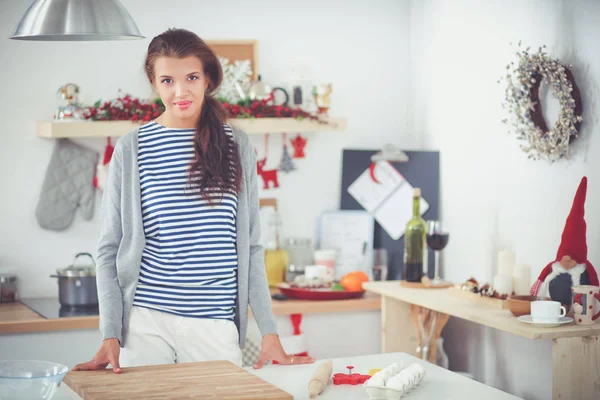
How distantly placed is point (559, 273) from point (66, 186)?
213cm

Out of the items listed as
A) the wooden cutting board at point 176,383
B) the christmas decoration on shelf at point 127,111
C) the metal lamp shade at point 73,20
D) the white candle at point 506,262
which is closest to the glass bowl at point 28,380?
the wooden cutting board at point 176,383

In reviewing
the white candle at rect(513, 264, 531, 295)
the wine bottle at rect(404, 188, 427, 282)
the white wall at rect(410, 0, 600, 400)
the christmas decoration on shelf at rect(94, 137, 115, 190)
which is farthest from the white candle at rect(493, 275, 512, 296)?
the christmas decoration on shelf at rect(94, 137, 115, 190)

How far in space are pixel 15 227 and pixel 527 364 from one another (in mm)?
2192

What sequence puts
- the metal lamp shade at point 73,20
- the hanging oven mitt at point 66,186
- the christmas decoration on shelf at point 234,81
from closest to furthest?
the metal lamp shade at point 73,20 < the hanging oven mitt at point 66,186 < the christmas decoration on shelf at point 234,81

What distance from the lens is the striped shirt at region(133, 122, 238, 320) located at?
2094 millimetres

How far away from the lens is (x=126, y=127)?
356cm

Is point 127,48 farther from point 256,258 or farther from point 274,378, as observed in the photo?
point 274,378

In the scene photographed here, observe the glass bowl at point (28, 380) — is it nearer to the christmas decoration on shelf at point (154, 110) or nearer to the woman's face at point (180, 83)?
the woman's face at point (180, 83)

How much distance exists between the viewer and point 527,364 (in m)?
3.19

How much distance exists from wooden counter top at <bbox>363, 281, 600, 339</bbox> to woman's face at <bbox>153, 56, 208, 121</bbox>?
1.16 meters

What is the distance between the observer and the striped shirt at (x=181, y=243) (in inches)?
82.4

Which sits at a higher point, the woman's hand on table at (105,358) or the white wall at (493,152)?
the white wall at (493,152)

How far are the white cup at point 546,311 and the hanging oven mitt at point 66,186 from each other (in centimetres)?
205

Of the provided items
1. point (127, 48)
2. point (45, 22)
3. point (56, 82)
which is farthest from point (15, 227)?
point (45, 22)
